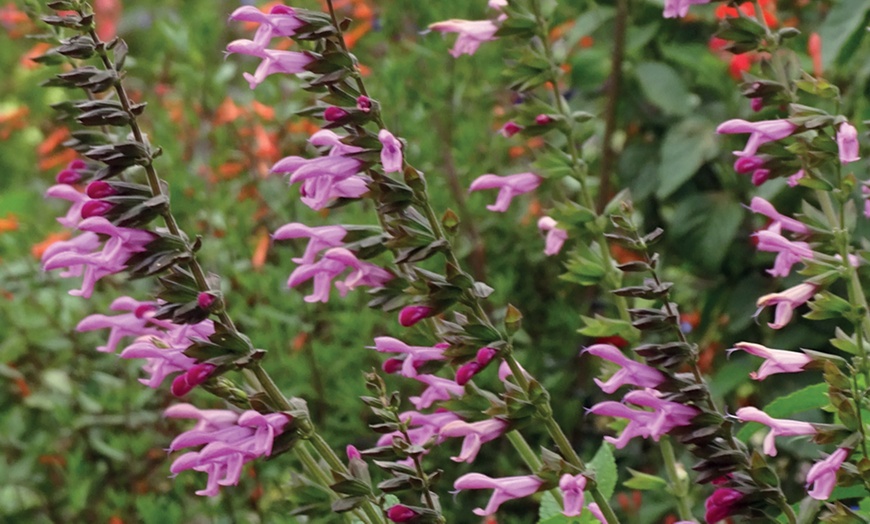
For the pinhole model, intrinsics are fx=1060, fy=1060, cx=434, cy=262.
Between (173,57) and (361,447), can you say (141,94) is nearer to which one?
(173,57)

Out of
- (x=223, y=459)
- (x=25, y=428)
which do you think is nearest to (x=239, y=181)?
(x=25, y=428)

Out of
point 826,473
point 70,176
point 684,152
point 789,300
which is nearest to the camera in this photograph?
point 826,473

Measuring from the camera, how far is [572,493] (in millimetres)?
713

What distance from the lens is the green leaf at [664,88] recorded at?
1615 mm

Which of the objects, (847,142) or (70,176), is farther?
(70,176)

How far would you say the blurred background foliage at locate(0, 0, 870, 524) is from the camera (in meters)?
1.50

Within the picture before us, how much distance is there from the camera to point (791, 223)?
2.95 feet

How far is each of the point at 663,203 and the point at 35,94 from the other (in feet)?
5.76

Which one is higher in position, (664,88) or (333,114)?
(333,114)

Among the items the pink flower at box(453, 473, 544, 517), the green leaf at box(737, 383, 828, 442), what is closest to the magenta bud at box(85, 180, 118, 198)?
the pink flower at box(453, 473, 544, 517)

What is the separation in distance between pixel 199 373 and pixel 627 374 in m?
0.31

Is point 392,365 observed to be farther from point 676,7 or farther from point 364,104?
point 676,7

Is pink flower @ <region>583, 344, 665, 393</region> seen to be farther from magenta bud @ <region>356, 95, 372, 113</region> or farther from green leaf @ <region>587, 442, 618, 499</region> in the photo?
magenta bud @ <region>356, 95, 372, 113</region>

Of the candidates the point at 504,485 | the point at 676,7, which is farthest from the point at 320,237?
the point at 676,7
